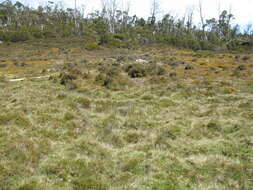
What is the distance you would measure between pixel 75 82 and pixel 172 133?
7.61 meters

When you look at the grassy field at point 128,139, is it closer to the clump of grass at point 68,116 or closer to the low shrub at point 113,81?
the clump of grass at point 68,116

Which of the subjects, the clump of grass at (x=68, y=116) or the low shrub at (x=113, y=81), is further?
the low shrub at (x=113, y=81)

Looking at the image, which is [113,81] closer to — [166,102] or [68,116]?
[166,102]

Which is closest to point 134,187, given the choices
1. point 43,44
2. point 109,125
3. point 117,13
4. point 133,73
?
point 109,125

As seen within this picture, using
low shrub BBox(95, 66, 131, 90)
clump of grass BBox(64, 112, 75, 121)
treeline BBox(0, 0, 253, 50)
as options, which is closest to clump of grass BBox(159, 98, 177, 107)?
low shrub BBox(95, 66, 131, 90)

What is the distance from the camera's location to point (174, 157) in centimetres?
471

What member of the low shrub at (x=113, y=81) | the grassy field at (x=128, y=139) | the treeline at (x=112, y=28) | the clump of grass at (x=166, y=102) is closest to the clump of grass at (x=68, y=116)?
the grassy field at (x=128, y=139)

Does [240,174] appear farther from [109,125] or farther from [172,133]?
[109,125]

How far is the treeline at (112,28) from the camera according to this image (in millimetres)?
48562

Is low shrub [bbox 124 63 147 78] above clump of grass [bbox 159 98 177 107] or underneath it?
above

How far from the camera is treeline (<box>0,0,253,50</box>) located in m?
48.6

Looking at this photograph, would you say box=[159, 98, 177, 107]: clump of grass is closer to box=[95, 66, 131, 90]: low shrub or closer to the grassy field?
the grassy field

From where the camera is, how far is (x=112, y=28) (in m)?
64.1

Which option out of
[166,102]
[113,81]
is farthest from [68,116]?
[113,81]
